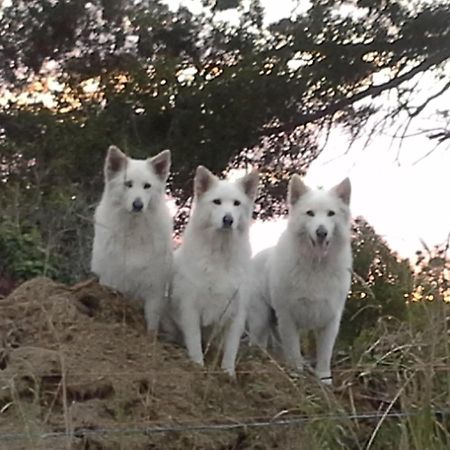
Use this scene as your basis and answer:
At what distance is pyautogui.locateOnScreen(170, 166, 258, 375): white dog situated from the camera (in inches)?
284

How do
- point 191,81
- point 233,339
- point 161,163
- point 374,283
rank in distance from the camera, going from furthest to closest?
point 191,81 → point 374,283 → point 161,163 → point 233,339

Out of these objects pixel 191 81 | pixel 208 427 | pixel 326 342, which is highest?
pixel 191 81

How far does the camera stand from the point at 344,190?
7.66 meters

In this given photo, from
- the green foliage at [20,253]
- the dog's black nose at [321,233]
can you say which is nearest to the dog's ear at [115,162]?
the dog's black nose at [321,233]

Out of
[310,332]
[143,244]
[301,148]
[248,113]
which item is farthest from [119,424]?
[301,148]

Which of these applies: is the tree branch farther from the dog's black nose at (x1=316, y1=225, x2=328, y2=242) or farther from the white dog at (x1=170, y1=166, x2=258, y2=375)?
the dog's black nose at (x1=316, y1=225, x2=328, y2=242)

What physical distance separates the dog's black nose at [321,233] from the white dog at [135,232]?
1.07 m

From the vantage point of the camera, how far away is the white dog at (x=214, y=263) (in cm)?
721

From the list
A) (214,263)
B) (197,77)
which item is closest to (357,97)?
(197,77)

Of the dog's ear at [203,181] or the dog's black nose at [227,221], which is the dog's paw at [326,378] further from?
the dog's ear at [203,181]

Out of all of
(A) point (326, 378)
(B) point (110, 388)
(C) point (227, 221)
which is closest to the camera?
(B) point (110, 388)

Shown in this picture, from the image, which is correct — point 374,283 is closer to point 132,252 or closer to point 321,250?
point 321,250

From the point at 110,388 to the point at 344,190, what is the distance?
282 centimetres

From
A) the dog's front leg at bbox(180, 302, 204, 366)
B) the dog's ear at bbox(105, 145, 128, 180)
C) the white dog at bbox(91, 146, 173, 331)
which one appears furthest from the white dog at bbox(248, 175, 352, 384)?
the dog's ear at bbox(105, 145, 128, 180)
